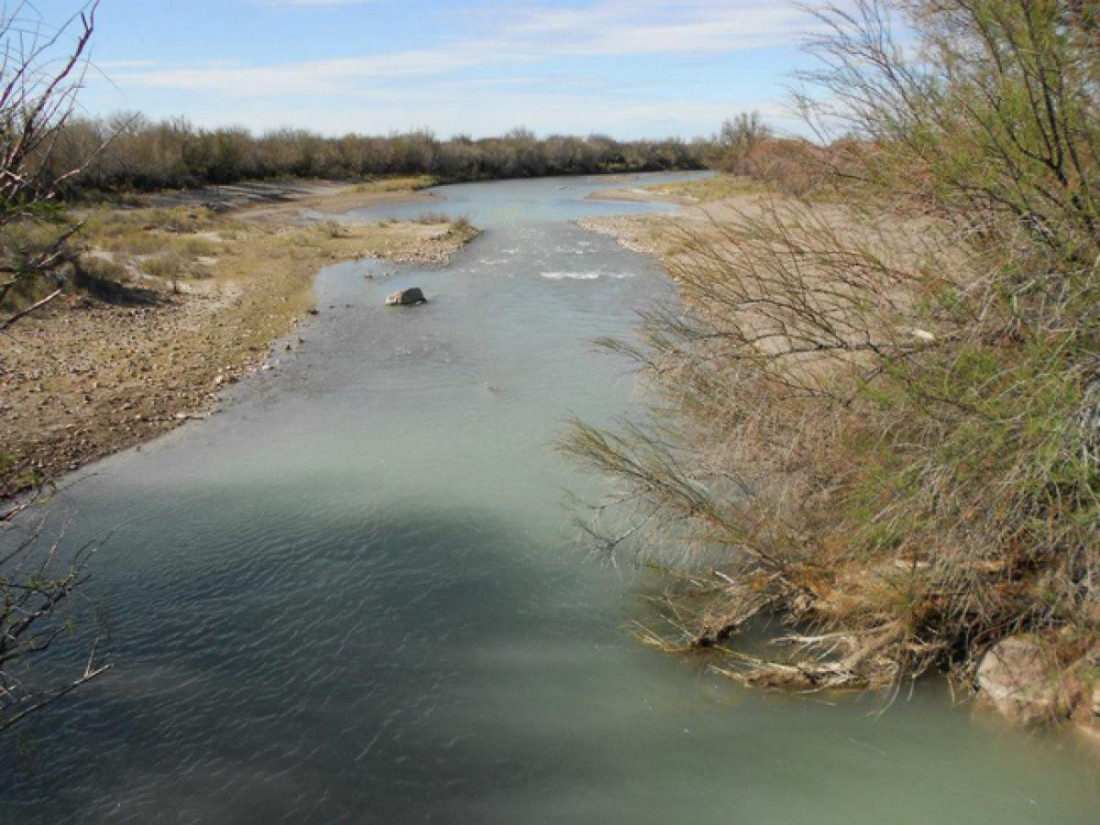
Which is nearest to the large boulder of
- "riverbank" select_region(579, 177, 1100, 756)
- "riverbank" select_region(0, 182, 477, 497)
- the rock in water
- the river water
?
"riverbank" select_region(579, 177, 1100, 756)

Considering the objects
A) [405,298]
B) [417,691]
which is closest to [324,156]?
[405,298]

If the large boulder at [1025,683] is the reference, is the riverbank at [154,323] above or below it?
above

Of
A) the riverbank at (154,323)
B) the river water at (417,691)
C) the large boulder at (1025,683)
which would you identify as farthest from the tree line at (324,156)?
the large boulder at (1025,683)

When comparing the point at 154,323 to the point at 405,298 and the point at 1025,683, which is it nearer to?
the point at 405,298

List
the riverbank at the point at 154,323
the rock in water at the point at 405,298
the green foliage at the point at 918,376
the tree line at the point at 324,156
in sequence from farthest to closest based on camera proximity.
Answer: the tree line at the point at 324,156, the rock in water at the point at 405,298, the riverbank at the point at 154,323, the green foliage at the point at 918,376

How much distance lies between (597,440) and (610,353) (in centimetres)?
722

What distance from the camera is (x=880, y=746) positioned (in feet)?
19.0

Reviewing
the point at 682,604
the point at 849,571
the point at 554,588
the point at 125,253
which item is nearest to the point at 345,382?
the point at 554,588

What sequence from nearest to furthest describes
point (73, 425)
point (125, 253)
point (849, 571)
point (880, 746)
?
point (880, 746) < point (849, 571) < point (73, 425) < point (125, 253)

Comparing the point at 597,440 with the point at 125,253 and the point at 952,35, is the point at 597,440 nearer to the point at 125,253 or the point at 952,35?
the point at 952,35

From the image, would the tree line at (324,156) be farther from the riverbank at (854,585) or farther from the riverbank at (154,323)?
the riverbank at (854,585)

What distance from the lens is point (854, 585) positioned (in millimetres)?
6340

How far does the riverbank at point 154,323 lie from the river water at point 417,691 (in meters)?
1.38

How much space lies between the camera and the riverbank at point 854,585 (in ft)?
18.5
